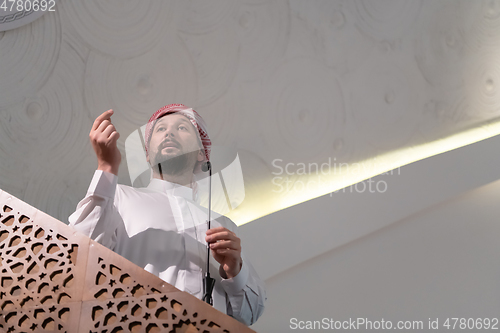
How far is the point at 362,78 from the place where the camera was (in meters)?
2.62

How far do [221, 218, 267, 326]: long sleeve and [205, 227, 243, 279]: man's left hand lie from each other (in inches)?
1.2

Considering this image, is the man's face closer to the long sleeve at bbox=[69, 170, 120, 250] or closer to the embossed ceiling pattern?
the long sleeve at bbox=[69, 170, 120, 250]

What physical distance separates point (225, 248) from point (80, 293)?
0.43 metres

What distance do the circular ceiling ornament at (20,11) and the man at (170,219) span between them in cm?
89

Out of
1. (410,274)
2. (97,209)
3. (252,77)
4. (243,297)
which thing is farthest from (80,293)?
(410,274)

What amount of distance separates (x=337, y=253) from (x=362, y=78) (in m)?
1.20

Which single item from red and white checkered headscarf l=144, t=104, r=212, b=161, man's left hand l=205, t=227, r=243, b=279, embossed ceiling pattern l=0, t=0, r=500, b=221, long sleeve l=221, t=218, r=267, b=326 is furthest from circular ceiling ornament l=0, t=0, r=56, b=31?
long sleeve l=221, t=218, r=267, b=326

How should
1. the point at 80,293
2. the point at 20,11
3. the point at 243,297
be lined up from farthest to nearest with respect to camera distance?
the point at 20,11
the point at 243,297
the point at 80,293

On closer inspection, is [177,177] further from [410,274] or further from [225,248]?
[410,274]

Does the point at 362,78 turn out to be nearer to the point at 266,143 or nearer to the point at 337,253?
the point at 266,143

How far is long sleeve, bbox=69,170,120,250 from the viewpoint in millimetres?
1045

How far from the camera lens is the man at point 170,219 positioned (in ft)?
3.48

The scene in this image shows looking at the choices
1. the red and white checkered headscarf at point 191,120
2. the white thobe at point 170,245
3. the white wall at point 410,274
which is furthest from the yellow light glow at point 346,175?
the white thobe at point 170,245

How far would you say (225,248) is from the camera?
1.12 m
